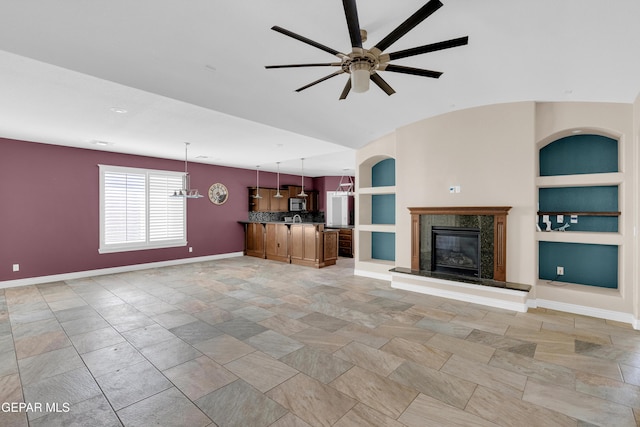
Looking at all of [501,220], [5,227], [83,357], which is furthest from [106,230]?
[501,220]

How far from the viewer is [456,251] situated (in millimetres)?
5066

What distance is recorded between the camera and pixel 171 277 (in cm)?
636

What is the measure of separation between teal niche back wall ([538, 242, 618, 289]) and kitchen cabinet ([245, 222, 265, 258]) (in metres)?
6.50

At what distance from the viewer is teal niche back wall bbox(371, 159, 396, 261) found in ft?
21.4

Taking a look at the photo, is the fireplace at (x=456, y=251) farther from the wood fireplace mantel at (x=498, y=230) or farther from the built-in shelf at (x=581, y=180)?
the built-in shelf at (x=581, y=180)

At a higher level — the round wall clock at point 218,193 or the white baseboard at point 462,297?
the round wall clock at point 218,193

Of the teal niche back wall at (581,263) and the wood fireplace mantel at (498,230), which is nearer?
the teal niche back wall at (581,263)

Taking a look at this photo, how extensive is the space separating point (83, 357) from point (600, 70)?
5704 millimetres

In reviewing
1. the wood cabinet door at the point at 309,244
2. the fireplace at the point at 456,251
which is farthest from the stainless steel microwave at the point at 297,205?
the fireplace at the point at 456,251

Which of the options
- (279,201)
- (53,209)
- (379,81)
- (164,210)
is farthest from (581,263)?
(53,209)

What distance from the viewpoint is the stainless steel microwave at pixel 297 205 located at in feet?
36.2

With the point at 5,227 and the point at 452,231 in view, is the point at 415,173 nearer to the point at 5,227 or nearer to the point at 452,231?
the point at 452,231

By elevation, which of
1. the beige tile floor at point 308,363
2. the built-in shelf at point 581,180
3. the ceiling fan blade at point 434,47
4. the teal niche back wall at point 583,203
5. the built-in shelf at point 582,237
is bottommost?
the beige tile floor at point 308,363

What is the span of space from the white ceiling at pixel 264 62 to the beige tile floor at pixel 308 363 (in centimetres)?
270
